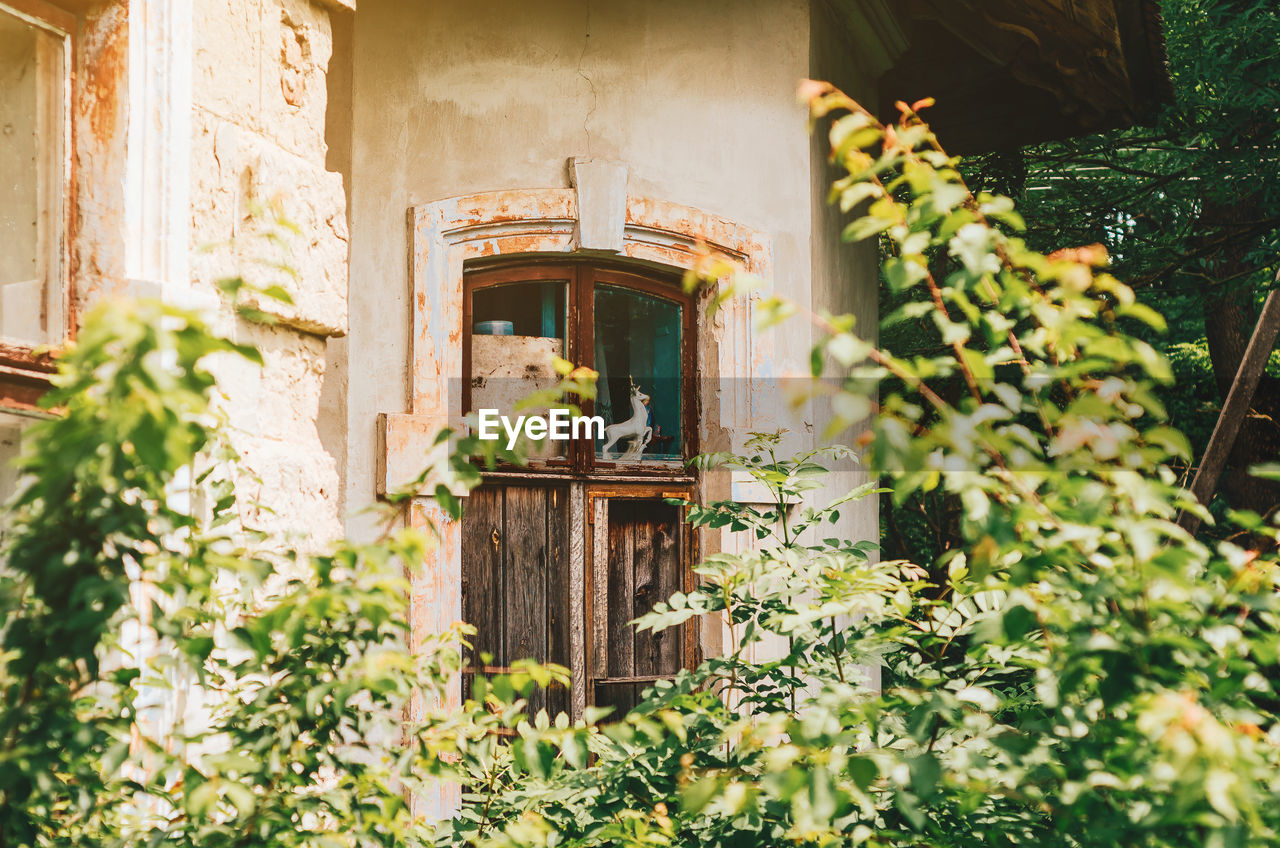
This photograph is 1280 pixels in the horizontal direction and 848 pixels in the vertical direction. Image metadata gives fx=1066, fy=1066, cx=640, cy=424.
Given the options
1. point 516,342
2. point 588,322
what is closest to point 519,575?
point 516,342

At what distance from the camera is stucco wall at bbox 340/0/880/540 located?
3.69 metres

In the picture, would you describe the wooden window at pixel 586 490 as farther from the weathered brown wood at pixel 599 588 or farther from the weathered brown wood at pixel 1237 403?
the weathered brown wood at pixel 1237 403

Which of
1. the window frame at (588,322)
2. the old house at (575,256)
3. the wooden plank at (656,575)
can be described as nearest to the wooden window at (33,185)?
the old house at (575,256)

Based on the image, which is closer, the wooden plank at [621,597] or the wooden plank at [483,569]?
the wooden plank at [483,569]

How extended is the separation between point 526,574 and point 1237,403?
406cm

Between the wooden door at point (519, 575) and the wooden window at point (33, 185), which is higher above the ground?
the wooden window at point (33, 185)

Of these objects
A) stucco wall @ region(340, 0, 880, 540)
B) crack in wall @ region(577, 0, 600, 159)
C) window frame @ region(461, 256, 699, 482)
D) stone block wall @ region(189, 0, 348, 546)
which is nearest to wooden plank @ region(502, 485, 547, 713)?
window frame @ region(461, 256, 699, 482)

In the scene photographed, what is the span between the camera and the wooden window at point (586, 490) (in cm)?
386

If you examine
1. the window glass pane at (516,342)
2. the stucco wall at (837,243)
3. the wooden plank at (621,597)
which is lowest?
the wooden plank at (621,597)

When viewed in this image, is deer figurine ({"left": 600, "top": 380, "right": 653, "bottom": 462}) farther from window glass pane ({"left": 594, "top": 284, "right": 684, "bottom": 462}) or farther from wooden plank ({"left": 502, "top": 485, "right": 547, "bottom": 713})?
wooden plank ({"left": 502, "top": 485, "right": 547, "bottom": 713})

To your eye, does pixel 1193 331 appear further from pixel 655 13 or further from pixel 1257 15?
pixel 655 13

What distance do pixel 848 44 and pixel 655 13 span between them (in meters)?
1.17

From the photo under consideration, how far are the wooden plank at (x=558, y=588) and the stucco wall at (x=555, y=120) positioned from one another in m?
0.70

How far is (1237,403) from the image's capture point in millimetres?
5664
